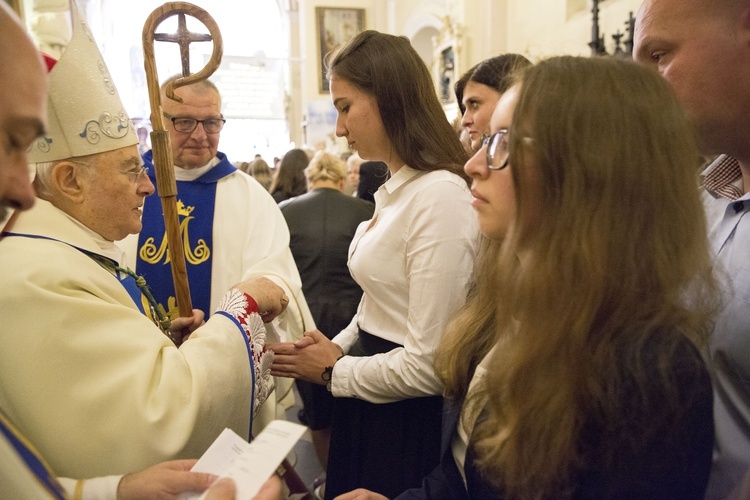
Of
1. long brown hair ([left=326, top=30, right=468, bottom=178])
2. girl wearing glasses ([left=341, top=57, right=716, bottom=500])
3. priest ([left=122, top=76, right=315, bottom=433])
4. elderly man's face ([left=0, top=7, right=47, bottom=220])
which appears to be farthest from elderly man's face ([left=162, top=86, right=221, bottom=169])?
girl wearing glasses ([left=341, top=57, right=716, bottom=500])

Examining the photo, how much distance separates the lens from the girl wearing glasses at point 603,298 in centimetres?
92

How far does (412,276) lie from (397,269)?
0.08 meters

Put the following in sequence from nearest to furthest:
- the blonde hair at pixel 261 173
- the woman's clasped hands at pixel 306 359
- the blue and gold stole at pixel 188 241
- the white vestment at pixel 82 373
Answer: the white vestment at pixel 82 373
the woman's clasped hands at pixel 306 359
the blue and gold stole at pixel 188 241
the blonde hair at pixel 261 173

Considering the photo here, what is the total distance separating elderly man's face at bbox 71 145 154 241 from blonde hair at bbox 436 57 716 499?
1.12m

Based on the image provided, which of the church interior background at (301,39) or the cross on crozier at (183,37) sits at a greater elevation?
the church interior background at (301,39)

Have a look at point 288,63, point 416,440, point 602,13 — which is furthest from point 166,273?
point 288,63

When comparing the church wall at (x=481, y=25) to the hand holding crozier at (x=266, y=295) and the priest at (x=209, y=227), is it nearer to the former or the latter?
the priest at (x=209, y=227)

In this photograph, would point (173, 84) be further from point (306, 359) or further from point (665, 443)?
point (665, 443)

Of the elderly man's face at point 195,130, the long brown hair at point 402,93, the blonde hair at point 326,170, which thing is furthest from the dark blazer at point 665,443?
the blonde hair at point 326,170

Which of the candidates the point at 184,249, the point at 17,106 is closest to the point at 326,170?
the point at 184,249

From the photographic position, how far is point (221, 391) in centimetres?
149

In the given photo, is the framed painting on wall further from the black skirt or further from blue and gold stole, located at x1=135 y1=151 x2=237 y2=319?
the black skirt

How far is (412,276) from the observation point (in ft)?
5.19

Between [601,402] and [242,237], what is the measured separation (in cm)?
188
